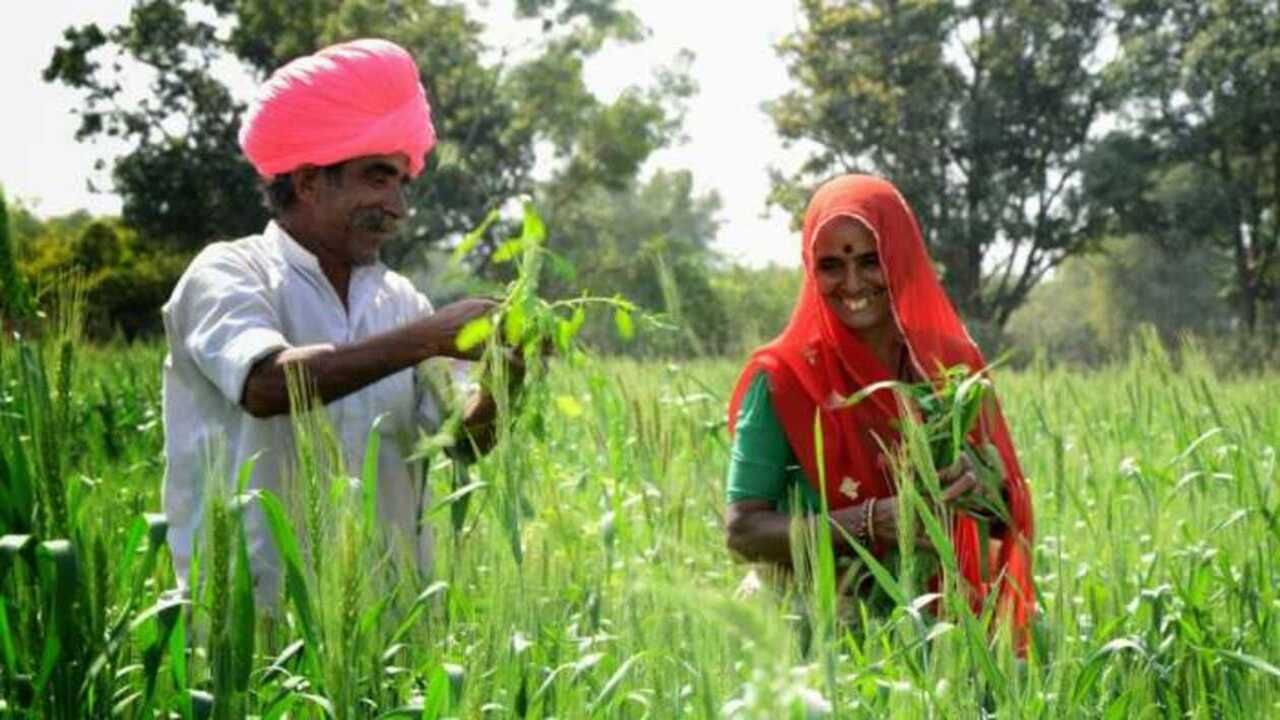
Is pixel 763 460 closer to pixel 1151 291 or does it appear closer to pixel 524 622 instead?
pixel 524 622

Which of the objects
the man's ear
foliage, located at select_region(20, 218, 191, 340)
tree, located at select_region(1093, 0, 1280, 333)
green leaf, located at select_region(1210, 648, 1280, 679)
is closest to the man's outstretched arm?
the man's ear

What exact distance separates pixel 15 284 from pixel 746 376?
63.1 inches

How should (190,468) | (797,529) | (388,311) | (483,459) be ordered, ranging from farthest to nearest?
(388,311)
(190,468)
(483,459)
(797,529)

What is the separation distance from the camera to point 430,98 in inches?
1344

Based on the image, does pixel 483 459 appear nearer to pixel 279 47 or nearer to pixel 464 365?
pixel 464 365

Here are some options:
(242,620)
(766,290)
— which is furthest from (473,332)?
(766,290)

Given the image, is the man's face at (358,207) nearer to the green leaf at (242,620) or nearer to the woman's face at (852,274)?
the woman's face at (852,274)

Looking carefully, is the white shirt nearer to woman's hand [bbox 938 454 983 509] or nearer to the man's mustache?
the man's mustache

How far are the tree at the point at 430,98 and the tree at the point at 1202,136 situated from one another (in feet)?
33.0

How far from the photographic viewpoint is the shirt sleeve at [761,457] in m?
2.90

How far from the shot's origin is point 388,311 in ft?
9.55

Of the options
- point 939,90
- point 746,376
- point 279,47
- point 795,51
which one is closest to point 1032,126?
point 939,90

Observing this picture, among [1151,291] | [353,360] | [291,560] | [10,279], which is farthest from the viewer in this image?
[1151,291]

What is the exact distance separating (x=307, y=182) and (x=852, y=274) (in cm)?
96
